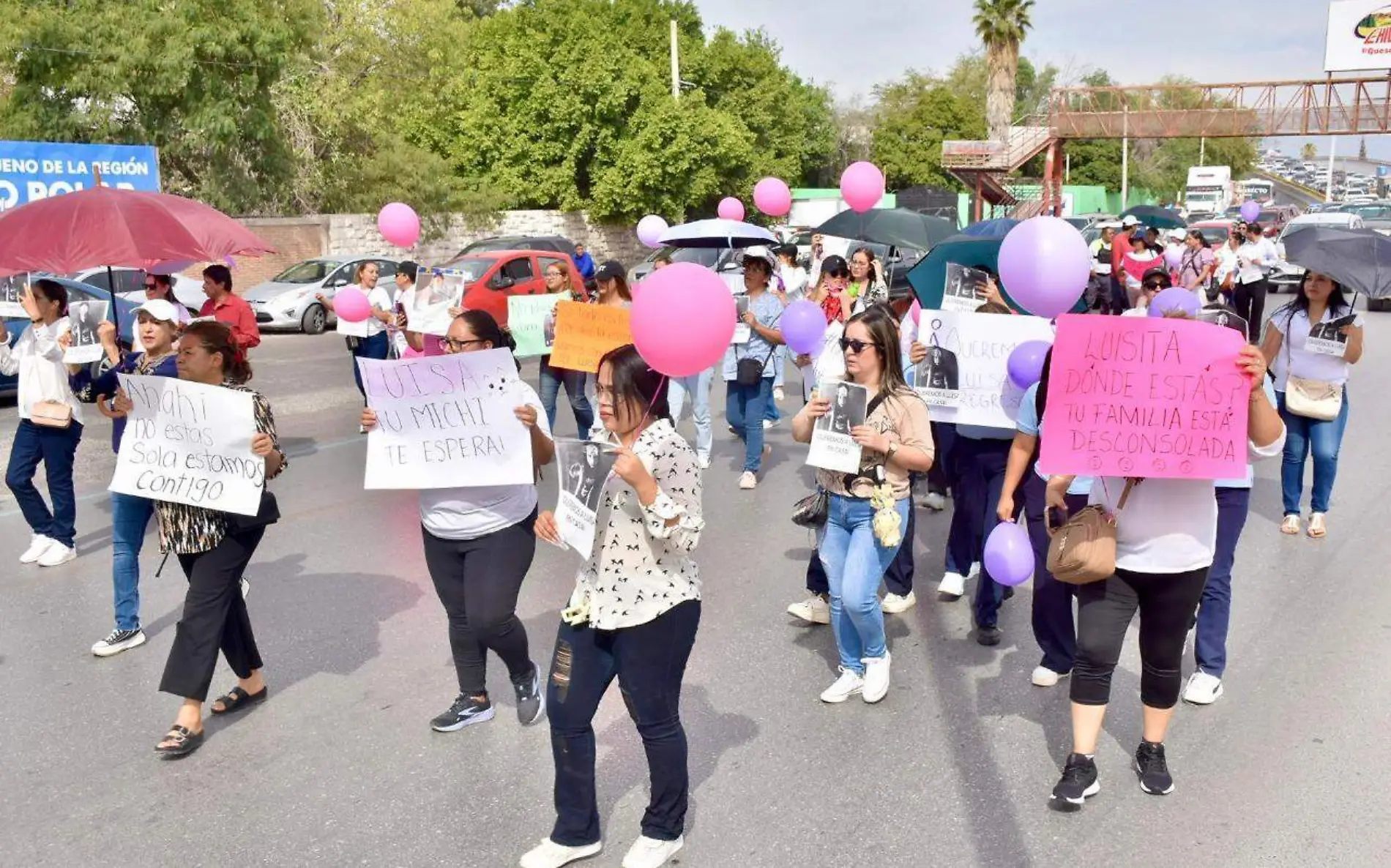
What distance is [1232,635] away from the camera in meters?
5.80

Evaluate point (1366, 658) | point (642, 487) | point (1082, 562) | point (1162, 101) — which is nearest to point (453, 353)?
point (642, 487)

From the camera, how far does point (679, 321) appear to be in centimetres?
371

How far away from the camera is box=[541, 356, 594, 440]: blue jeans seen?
9758mm

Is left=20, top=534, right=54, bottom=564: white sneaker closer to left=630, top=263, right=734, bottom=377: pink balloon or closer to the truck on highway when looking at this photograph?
left=630, top=263, right=734, bottom=377: pink balloon

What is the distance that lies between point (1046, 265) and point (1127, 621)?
2.04m

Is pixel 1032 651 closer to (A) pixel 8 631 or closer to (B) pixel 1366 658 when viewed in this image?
(B) pixel 1366 658

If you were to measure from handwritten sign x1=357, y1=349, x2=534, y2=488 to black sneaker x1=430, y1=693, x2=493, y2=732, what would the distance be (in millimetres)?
958

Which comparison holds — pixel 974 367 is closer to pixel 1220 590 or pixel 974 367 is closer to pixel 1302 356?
pixel 1220 590

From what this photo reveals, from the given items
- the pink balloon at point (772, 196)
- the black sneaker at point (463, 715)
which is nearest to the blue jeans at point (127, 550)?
the black sneaker at point (463, 715)

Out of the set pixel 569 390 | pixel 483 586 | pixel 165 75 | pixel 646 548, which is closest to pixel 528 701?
pixel 483 586

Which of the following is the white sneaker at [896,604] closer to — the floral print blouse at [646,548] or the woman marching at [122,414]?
the floral print blouse at [646,548]

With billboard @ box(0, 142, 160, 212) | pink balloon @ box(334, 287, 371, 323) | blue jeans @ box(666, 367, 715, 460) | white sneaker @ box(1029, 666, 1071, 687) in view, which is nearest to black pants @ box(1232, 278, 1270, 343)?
blue jeans @ box(666, 367, 715, 460)

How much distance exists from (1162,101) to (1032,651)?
7767 centimetres

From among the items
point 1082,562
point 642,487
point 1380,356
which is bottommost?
point 1380,356
